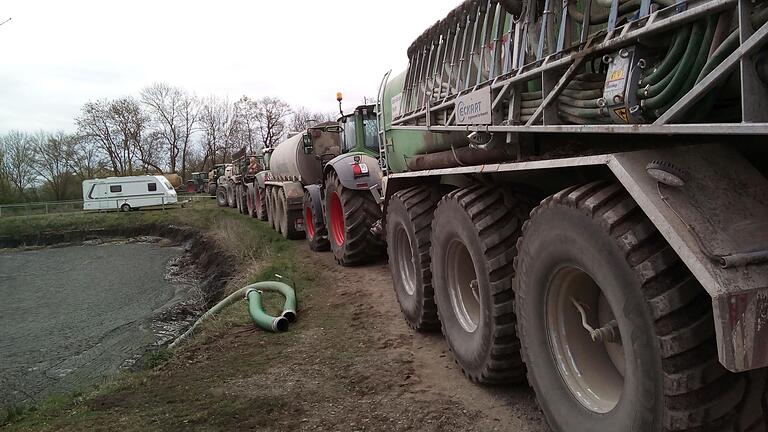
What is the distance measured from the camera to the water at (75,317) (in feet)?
23.1

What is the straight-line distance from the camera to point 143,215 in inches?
1090

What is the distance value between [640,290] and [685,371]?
1.04 feet

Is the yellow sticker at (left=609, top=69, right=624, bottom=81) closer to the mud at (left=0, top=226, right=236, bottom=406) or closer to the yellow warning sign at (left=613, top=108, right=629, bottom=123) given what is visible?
the yellow warning sign at (left=613, top=108, right=629, bottom=123)

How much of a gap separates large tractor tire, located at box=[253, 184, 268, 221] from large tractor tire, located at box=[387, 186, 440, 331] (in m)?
12.6

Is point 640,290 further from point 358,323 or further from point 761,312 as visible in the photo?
point 358,323

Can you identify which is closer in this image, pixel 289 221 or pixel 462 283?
pixel 462 283

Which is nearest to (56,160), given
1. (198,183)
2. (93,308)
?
(198,183)

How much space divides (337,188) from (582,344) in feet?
21.7

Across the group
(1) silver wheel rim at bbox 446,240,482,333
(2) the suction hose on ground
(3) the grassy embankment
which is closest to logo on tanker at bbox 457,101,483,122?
(1) silver wheel rim at bbox 446,240,482,333

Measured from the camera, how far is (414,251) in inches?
194

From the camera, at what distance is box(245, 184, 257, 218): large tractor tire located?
66.9 ft

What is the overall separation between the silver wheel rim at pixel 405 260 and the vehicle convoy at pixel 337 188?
2.86 meters

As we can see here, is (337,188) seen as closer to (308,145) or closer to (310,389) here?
(308,145)

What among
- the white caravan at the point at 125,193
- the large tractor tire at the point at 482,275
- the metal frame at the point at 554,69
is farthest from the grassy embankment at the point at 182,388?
the white caravan at the point at 125,193
